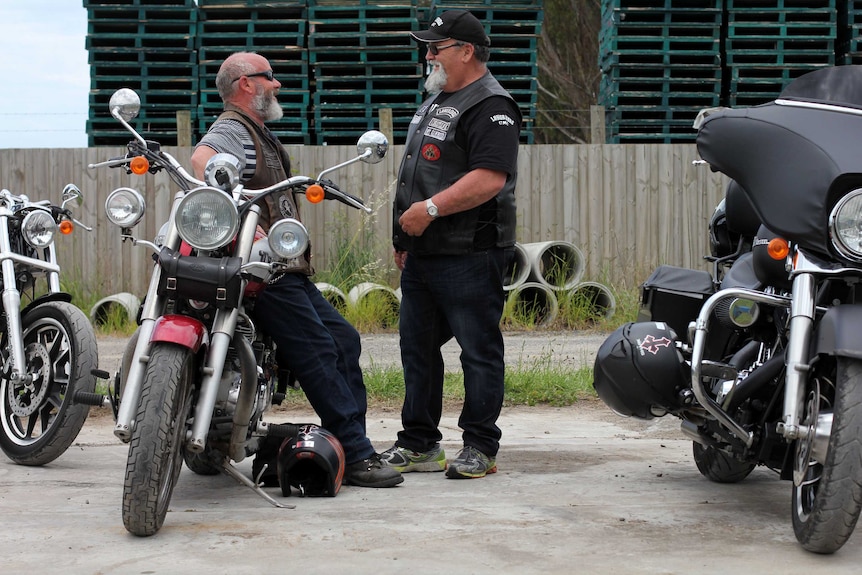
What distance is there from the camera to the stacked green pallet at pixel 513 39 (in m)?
12.9

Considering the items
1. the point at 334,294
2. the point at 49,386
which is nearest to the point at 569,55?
the point at 334,294

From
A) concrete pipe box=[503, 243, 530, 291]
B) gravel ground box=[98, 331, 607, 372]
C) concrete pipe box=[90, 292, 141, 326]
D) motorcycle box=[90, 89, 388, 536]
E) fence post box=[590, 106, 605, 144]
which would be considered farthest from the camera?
fence post box=[590, 106, 605, 144]

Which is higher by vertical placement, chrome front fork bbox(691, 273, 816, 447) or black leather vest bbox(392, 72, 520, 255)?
black leather vest bbox(392, 72, 520, 255)

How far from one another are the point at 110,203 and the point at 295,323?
2.98ft

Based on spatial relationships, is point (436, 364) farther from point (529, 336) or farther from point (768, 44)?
point (768, 44)

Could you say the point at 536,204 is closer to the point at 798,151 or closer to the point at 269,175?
the point at 269,175

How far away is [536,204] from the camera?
12.3 metres

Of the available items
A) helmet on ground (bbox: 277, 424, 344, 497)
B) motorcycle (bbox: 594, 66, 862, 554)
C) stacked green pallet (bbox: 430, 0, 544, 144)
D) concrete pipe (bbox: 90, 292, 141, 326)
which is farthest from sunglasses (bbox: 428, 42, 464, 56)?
stacked green pallet (bbox: 430, 0, 544, 144)

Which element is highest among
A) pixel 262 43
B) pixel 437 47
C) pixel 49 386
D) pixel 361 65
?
pixel 262 43

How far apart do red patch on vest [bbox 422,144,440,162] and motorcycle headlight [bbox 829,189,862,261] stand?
1.97 metres

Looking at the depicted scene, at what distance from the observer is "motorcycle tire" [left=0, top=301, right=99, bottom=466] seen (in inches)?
204

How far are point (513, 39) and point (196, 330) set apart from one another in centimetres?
956

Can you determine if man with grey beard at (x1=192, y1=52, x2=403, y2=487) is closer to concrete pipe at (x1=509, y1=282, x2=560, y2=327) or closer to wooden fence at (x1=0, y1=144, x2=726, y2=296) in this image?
concrete pipe at (x1=509, y1=282, x2=560, y2=327)

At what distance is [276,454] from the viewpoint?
4.79 meters
